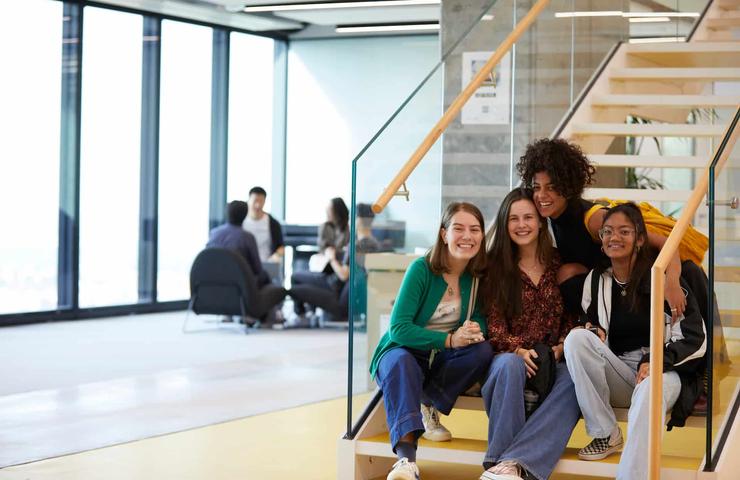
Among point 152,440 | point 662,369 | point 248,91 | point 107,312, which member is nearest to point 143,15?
point 248,91

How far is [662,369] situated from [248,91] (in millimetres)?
10351

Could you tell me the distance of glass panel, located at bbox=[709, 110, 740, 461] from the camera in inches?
145

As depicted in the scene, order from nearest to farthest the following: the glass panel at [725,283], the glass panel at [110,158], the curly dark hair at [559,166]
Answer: the glass panel at [725,283], the curly dark hair at [559,166], the glass panel at [110,158]

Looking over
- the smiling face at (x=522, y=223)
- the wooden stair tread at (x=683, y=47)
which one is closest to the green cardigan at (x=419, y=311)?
the smiling face at (x=522, y=223)

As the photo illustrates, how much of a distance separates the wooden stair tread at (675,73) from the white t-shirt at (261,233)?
455 cm

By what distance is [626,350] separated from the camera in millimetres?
3969

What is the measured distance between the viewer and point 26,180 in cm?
1038

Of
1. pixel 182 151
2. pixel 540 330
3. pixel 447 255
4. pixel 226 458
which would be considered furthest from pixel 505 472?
pixel 182 151

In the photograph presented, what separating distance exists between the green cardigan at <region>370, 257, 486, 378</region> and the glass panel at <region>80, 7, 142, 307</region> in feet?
24.5

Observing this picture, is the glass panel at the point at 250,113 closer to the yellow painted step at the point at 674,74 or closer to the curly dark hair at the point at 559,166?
the yellow painted step at the point at 674,74

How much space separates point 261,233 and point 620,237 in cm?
693

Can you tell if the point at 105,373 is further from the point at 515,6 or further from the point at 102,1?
the point at 102,1

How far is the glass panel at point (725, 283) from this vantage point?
3.68 m

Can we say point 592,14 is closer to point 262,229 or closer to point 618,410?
point 618,410
